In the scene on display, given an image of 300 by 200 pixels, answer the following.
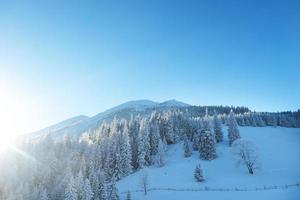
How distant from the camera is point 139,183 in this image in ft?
282

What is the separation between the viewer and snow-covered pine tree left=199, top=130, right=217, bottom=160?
102 metres

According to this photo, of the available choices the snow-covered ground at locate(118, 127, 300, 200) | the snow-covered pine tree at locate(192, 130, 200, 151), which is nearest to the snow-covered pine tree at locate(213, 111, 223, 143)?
the snow-covered ground at locate(118, 127, 300, 200)

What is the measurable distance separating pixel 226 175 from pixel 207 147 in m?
16.7

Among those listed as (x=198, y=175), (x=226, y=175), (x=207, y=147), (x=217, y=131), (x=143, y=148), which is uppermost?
(x=217, y=131)

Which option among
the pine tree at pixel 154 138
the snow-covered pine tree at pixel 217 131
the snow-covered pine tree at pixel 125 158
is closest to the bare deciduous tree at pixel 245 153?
the snow-covered pine tree at pixel 217 131

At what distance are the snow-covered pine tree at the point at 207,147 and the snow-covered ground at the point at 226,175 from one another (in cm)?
223

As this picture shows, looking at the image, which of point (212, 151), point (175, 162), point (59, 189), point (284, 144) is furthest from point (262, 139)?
point (59, 189)

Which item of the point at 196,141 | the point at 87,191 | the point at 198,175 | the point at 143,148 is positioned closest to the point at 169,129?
the point at 196,141

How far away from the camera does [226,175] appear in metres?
87.2

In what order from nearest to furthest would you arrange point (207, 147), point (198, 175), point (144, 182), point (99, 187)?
point (99, 187), point (144, 182), point (198, 175), point (207, 147)

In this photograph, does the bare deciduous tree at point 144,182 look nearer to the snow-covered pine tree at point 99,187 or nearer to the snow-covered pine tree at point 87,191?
the snow-covered pine tree at point 99,187

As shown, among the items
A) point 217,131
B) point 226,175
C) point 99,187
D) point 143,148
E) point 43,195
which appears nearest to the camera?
point 43,195

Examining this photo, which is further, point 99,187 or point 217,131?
point 217,131

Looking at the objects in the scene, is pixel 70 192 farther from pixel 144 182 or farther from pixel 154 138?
pixel 154 138
